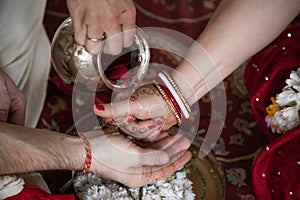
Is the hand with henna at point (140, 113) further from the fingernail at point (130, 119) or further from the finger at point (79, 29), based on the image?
the finger at point (79, 29)

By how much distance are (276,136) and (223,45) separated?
1.00ft

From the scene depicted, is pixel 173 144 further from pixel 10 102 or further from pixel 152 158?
pixel 10 102

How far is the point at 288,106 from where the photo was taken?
128cm

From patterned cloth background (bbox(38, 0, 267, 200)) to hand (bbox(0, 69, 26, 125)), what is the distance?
0.20 meters

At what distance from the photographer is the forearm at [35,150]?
101 centimetres

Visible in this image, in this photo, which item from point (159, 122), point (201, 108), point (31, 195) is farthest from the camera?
point (201, 108)

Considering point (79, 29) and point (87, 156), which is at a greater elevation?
point (79, 29)

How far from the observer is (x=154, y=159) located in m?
1.20

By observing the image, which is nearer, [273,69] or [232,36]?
[232,36]

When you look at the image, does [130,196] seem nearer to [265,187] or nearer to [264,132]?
[265,187]

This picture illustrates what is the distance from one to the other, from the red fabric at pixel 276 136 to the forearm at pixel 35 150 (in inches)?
17.4

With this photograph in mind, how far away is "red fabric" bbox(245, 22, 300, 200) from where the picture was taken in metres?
1.25

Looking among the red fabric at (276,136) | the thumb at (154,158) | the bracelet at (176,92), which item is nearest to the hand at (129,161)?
the thumb at (154,158)

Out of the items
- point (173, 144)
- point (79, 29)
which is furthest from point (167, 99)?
point (79, 29)
